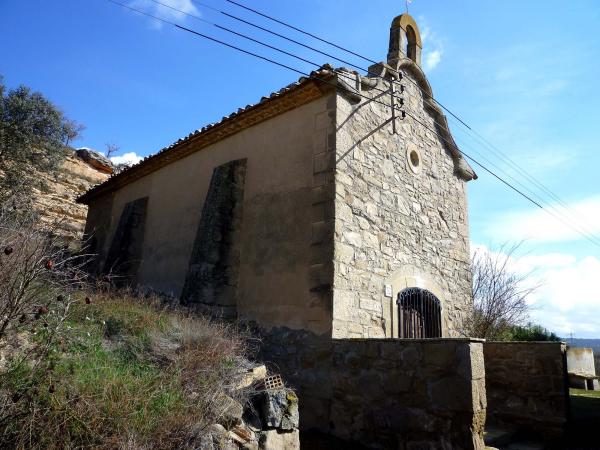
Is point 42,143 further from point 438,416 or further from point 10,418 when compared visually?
point 438,416

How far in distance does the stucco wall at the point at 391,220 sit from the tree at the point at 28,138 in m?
10.1

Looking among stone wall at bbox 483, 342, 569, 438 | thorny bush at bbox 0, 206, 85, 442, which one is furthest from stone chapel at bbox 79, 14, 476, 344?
thorny bush at bbox 0, 206, 85, 442

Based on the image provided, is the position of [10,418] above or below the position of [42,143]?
below

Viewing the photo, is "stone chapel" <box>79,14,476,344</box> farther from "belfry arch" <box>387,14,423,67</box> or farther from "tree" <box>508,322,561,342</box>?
"tree" <box>508,322,561,342</box>

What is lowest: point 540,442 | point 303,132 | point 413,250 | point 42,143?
point 540,442

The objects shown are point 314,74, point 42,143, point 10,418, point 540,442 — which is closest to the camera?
point 10,418

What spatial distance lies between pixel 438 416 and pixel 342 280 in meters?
2.33

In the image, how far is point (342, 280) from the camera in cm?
A: 673

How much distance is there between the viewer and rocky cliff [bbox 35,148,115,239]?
16.9 m

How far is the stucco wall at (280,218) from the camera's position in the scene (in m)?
6.93

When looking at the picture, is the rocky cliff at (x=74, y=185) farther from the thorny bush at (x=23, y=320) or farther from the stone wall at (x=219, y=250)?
the thorny bush at (x=23, y=320)

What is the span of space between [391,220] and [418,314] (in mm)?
1912

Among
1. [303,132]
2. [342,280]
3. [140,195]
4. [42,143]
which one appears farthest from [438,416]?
[42,143]

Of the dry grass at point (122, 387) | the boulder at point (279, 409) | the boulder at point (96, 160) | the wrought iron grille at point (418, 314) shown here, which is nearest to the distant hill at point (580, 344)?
the wrought iron grille at point (418, 314)
